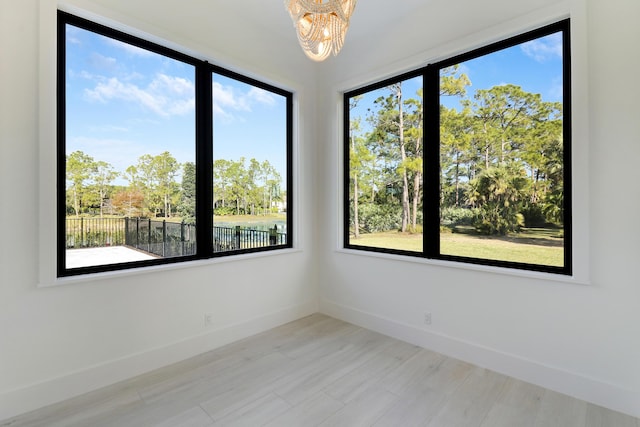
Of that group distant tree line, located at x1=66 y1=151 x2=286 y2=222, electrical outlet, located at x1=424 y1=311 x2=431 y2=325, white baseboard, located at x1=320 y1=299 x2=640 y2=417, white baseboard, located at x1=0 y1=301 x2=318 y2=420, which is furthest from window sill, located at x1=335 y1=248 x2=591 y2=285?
white baseboard, located at x1=0 y1=301 x2=318 y2=420

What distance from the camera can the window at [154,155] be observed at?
2148 millimetres

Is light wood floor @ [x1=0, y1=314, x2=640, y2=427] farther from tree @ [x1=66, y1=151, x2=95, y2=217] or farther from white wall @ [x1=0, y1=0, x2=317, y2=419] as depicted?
tree @ [x1=66, y1=151, x2=95, y2=217]

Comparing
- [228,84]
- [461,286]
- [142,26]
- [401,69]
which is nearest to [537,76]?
[401,69]

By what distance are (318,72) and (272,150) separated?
1.18 metres

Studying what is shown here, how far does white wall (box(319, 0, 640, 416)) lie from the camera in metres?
1.89

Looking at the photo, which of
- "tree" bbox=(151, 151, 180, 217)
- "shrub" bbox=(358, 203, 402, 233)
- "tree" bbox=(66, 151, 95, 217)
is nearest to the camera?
"tree" bbox=(66, 151, 95, 217)

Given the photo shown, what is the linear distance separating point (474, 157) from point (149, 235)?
2.85 meters

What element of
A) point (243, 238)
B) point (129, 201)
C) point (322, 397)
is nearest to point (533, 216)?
point (322, 397)

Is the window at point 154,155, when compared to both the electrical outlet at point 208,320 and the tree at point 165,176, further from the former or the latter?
the electrical outlet at point 208,320

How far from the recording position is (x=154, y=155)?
2.54m

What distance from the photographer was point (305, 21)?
1730mm

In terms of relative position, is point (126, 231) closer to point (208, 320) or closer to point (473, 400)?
point (208, 320)

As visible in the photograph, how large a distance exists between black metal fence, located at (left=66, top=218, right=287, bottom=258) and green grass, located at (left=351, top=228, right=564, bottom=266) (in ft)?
5.61
